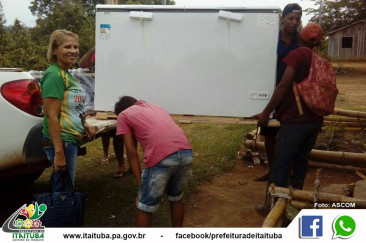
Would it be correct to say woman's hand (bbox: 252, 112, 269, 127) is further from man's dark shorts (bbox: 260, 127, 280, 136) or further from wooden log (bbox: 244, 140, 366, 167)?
wooden log (bbox: 244, 140, 366, 167)

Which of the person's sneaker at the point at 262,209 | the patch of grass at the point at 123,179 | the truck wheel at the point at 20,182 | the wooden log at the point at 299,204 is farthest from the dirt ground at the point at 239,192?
the truck wheel at the point at 20,182

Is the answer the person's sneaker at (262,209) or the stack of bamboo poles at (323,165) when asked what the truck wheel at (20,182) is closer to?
the person's sneaker at (262,209)

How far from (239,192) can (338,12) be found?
96.6 feet

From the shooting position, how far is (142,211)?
115 inches

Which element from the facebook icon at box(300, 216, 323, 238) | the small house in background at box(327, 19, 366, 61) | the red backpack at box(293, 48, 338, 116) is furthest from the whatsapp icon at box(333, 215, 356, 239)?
the small house in background at box(327, 19, 366, 61)

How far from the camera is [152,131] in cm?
283

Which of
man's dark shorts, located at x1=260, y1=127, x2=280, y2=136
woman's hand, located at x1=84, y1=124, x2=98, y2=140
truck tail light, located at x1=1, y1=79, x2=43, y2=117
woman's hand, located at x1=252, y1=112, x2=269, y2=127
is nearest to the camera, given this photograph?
truck tail light, located at x1=1, y1=79, x2=43, y2=117

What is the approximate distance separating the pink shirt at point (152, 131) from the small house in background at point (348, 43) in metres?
29.8

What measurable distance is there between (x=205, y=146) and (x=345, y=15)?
1092 inches

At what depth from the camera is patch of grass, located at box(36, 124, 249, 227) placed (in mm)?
3809

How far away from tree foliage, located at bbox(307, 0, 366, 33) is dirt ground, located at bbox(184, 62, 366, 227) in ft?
76.7

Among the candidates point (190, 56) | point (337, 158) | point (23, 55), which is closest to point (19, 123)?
point (190, 56)

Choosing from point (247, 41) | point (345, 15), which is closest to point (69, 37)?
point (247, 41)

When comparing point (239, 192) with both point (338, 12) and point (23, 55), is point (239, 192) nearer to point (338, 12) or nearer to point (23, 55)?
point (23, 55)
